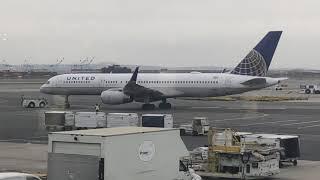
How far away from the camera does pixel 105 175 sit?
14.5m

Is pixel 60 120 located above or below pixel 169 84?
below

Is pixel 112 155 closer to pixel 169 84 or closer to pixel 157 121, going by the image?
pixel 157 121

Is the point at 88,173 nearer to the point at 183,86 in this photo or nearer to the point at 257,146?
the point at 257,146

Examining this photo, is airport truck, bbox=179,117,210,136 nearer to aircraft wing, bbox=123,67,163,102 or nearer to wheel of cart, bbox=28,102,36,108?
aircraft wing, bbox=123,67,163,102

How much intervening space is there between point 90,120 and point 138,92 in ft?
78.3

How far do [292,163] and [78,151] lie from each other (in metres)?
12.2

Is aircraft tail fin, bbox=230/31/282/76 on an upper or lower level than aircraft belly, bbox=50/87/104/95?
upper

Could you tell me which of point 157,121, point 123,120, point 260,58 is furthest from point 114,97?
point 157,121

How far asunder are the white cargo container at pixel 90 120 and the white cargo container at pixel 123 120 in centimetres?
47

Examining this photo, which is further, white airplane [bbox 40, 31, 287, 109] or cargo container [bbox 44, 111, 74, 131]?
white airplane [bbox 40, 31, 287, 109]

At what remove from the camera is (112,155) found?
14.7 m

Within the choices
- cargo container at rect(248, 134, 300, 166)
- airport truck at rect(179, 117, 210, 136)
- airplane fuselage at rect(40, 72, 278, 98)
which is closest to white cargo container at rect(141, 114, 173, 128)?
airport truck at rect(179, 117, 210, 136)

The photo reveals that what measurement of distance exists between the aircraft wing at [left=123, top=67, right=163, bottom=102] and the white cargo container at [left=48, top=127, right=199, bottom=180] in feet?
138

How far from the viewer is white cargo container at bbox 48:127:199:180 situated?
577 inches
